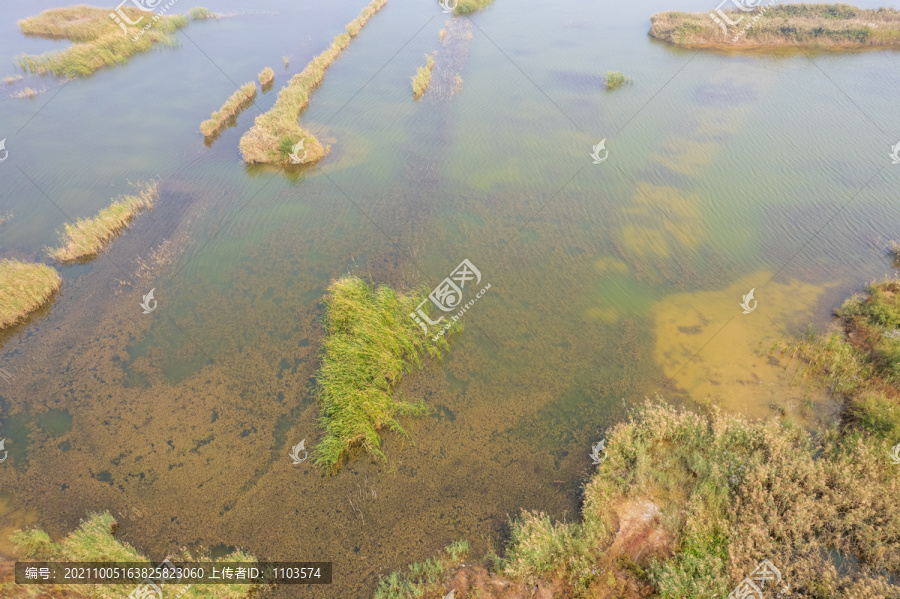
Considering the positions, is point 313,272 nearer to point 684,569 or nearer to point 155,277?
point 155,277

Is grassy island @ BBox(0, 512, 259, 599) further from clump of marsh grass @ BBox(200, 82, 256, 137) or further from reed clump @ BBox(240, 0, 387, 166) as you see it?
clump of marsh grass @ BBox(200, 82, 256, 137)

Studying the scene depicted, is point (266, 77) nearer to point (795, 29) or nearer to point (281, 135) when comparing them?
point (281, 135)
